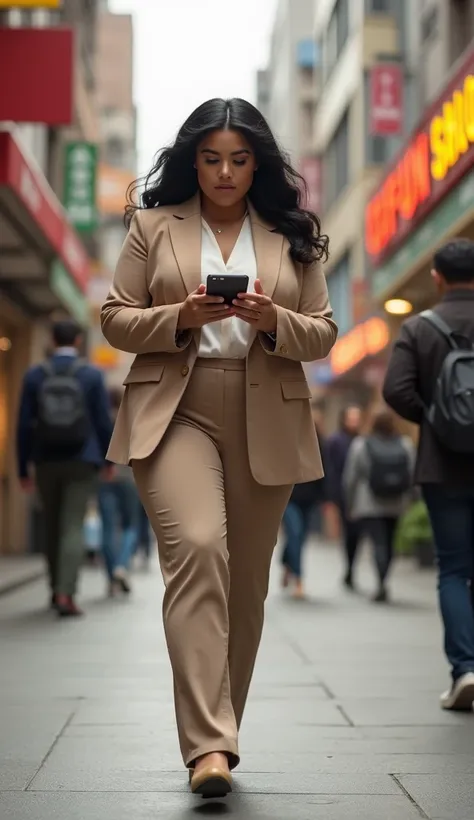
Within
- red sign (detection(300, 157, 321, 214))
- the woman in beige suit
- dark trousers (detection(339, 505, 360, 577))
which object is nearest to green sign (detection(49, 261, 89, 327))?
dark trousers (detection(339, 505, 360, 577))

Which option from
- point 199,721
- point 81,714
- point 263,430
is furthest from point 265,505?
point 81,714

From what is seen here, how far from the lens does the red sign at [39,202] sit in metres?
11.1

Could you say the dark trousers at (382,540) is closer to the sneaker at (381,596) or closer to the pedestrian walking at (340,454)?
the sneaker at (381,596)

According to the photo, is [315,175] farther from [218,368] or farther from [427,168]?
[218,368]

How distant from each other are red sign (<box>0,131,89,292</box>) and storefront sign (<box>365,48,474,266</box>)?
415 centimetres

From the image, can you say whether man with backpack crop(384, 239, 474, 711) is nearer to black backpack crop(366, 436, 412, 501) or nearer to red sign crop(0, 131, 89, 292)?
black backpack crop(366, 436, 412, 501)

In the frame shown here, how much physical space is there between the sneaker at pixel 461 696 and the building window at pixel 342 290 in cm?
2557

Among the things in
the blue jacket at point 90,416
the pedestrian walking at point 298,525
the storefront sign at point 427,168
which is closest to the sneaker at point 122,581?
the pedestrian walking at point 298,525

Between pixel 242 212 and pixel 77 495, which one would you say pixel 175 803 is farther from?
pixel 77 495

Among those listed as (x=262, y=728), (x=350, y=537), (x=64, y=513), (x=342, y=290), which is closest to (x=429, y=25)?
(x=350, y=537)

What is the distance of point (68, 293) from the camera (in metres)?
17.5

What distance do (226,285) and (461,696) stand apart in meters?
2.39

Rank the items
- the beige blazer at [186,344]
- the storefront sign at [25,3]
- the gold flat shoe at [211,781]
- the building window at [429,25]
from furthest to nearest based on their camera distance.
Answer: the building window at [429,25] → the storefront sign at [25,3] → the beige blazer at [186,344] → the gold flat shoe at [211,781]

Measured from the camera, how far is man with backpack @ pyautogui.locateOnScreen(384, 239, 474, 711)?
5207 mm
